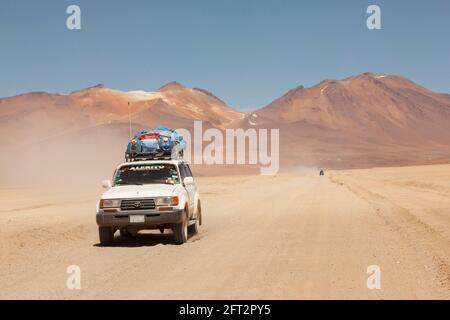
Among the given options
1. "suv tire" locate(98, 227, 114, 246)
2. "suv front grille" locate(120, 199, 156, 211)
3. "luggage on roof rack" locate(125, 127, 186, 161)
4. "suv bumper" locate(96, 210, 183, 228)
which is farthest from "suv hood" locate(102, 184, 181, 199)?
"luggage on roof rack" locate(125, 127, 186, 161)

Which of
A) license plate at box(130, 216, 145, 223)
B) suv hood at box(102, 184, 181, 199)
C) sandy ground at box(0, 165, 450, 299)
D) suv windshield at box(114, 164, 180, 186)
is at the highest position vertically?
suv windshield at box(114, 164, 180, 186)

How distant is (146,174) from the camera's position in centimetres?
1526

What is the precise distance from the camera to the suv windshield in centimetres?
1506

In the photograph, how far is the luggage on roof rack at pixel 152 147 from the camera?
16.7 m

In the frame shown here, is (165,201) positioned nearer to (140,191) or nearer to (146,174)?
(140,191)

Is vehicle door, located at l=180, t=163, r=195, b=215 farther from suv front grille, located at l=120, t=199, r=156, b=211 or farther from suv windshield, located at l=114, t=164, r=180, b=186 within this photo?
suv front grille, located at l=120, t=199, r=156, b=211

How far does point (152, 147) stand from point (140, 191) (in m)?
3.14

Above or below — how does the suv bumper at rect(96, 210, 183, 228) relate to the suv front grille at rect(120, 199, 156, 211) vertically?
below

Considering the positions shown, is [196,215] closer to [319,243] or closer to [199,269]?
[319,243]

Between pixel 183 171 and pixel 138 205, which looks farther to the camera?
pixel 183 171

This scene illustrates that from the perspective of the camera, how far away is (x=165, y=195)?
44.7 ft

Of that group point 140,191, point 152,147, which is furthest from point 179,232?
point 152,147

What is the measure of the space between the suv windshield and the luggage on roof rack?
1.08 m

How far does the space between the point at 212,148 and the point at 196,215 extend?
523 feet
